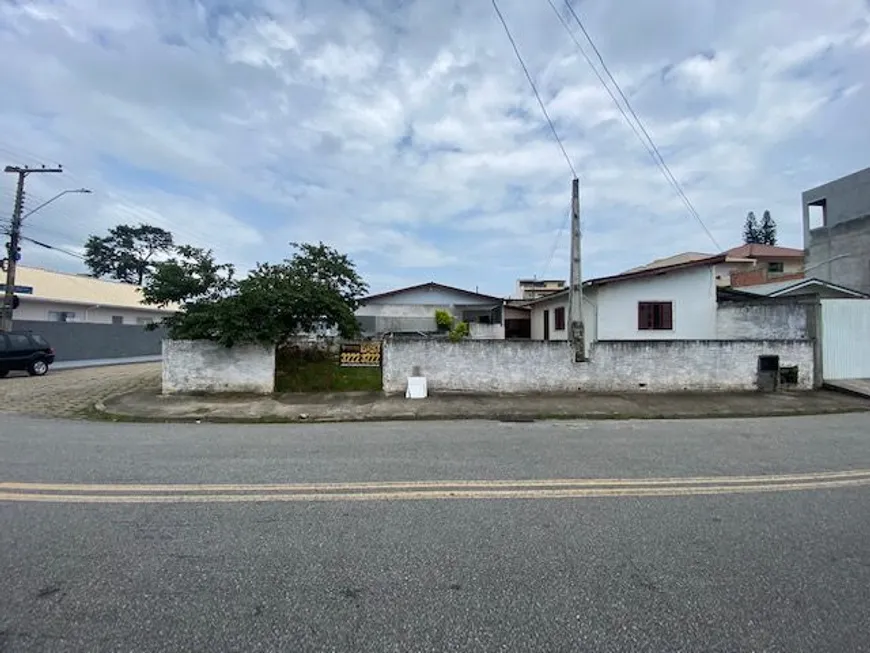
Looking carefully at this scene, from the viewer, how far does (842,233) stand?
27609 mm

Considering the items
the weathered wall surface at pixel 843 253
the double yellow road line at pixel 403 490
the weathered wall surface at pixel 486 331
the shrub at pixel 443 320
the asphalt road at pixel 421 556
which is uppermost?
the weathered wall surface at pixel 843 253

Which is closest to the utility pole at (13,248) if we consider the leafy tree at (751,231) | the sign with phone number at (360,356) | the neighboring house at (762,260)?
the sign with phone number at (360,356)

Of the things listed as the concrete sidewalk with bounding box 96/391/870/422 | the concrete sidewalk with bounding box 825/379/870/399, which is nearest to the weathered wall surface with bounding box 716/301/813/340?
the concrete sidewalk with bounding box 825/379/870/399

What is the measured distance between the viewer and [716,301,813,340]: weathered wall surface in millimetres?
15914

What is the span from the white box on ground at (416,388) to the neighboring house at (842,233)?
2657cm

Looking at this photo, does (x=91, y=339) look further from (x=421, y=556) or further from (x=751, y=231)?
(x=751, y=231)

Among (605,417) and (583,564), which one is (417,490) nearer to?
(583,564)

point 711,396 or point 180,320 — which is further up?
point 180,320

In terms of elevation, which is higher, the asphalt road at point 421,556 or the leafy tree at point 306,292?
the leafy tree at point 306,292

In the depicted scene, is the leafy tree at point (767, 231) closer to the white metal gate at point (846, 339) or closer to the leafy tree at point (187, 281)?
the white metal gate at point (846, 339)

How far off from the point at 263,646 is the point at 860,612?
3.32 metres

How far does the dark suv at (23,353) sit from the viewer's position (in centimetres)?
1714

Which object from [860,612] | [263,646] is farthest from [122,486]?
[860,612]

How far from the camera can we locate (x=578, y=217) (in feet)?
47.9
